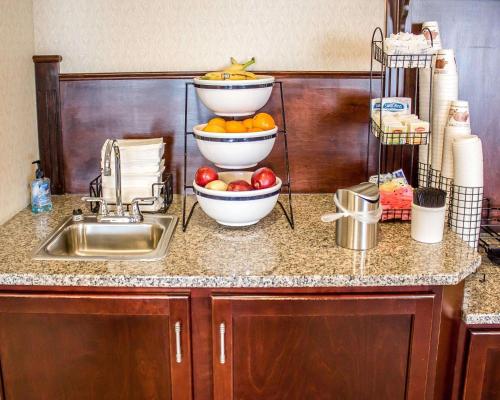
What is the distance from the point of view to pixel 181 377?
167 centimetres

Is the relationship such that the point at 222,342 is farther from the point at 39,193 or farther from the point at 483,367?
the point at 39,193

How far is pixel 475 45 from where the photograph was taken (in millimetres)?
2178

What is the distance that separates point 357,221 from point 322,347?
0.37 metres

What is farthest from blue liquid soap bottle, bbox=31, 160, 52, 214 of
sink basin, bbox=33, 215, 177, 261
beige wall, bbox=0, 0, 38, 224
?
sink basin, bbox=33, 215, 177, 261

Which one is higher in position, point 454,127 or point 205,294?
point 454,127

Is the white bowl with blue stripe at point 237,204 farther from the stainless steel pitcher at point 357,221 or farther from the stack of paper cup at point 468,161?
the stack of paper cup at point 468,161

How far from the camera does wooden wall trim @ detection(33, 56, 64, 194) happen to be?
2.24 metres

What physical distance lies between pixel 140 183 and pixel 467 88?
1256mm

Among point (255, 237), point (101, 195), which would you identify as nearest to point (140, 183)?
point (101, 195)

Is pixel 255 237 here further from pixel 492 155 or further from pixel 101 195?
pixel 492 155

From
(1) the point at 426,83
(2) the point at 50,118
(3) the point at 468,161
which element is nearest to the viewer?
(3) the point at 468,161

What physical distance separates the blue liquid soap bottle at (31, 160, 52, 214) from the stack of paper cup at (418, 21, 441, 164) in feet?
4.44

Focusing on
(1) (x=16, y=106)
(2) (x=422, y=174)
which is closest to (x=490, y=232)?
(2) (x=422, y=174)

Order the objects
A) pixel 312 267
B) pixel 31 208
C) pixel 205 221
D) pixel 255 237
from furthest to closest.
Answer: pixel 31 208
pixel 205 221
pixel 255 237
pixel 312 267
